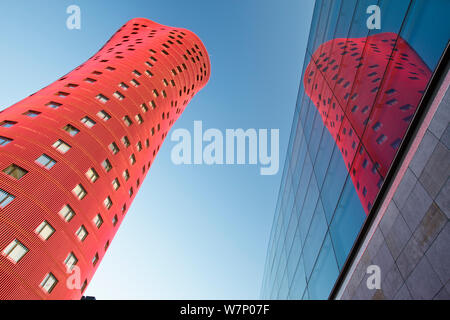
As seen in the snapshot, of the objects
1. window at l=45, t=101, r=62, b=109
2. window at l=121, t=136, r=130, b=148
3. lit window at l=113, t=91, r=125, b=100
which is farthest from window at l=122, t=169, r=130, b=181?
lit window at l=113, t=91, r=125, b=100

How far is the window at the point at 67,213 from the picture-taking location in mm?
19036

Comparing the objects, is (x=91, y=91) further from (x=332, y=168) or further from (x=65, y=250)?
(x=332, y=168)

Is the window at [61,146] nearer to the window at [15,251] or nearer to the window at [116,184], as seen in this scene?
the window at [116,184]

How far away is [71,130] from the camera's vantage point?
23516 millimetres

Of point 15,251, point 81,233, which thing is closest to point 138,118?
point 81,233

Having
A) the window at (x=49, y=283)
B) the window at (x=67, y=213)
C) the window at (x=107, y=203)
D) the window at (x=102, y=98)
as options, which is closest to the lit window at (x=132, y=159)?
the window at (x=107, y=203)

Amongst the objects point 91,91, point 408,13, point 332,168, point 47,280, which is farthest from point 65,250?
point 408,13

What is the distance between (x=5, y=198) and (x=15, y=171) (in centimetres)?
224

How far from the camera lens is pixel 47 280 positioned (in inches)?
667

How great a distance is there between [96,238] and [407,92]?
24.6m

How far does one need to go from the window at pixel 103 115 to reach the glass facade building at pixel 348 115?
794 inches

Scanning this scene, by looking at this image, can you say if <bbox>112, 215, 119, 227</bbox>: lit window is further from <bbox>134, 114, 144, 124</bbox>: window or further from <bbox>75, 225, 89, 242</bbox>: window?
<bbox>134, 114, 144, 124</bbox>: window

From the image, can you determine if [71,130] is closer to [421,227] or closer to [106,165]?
[106,165]

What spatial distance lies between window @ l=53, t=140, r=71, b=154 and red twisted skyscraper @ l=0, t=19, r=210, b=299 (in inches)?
4.2
